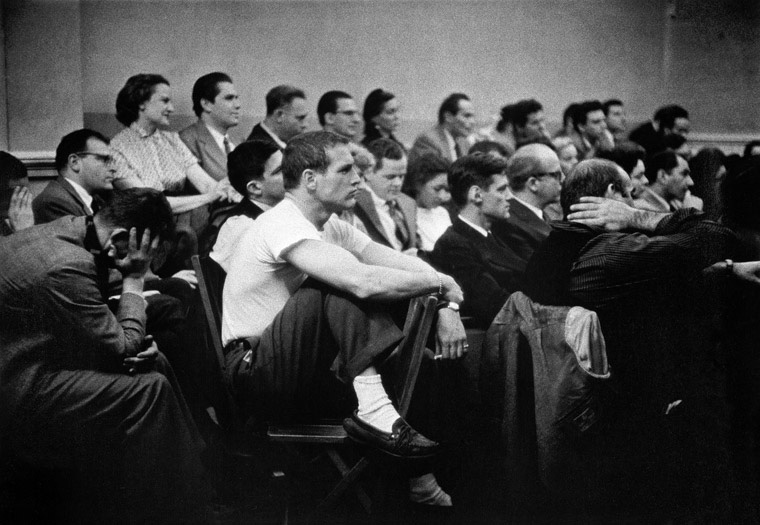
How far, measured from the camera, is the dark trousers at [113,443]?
2711 mm

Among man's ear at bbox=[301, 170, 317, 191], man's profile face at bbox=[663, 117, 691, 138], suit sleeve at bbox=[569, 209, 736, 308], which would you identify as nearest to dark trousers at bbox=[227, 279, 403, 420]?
man's ear at bbox=[301, 170, 317, 191]

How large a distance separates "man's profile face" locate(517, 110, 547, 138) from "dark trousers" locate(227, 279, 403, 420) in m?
3.64

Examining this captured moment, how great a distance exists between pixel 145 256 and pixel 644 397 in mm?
1782

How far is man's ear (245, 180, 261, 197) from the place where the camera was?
3.77m

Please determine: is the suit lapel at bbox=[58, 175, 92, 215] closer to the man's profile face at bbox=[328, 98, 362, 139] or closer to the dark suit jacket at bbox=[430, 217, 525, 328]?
the dark suit jacket at bbox=[430, 217, 525, 328]

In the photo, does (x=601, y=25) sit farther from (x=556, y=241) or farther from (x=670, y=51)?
(x=556, y=241)

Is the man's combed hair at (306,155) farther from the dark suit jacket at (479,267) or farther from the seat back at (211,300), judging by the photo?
the dark suit jacket at (479,267)

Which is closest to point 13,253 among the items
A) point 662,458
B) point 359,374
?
point 359,374

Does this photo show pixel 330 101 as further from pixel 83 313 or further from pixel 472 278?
pixel 83 313

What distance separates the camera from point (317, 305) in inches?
109

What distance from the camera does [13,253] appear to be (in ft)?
8.87

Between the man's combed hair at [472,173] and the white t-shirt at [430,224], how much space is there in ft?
2.24

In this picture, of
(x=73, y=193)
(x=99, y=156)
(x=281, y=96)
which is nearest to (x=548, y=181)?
(x=281, y=96)

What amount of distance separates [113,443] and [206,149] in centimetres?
209
